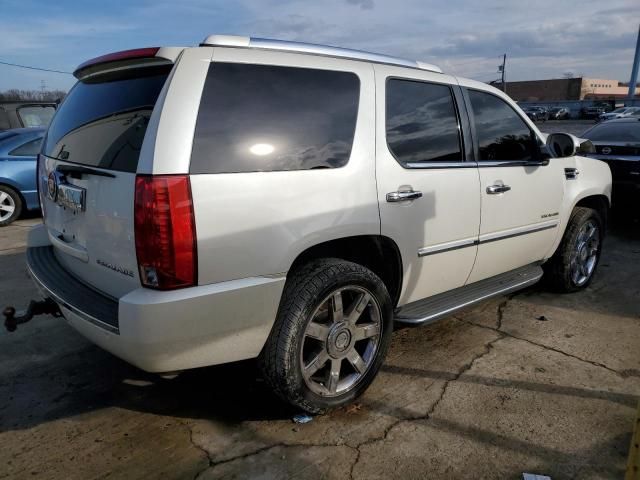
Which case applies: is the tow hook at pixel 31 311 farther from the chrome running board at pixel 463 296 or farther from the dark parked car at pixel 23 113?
the dark parked car at pixel 23 113

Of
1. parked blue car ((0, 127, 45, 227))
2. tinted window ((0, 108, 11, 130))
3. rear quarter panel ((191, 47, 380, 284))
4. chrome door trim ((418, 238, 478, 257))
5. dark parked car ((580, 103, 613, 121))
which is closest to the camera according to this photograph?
rear quarter panel ((191, 47, 380, 284))

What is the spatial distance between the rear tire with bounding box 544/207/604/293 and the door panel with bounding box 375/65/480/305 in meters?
1.50

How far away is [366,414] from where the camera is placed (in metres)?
2.87

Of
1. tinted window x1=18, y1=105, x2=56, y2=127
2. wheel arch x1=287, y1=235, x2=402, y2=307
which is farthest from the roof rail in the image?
tinted window x1=18, y1=105, x2=56, y2=127

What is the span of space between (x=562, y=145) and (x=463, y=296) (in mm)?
1625

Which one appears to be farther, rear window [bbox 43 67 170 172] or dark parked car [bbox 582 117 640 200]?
dark parked car [bbox 582 117 640 200]

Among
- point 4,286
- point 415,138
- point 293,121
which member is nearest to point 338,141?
point 293,121

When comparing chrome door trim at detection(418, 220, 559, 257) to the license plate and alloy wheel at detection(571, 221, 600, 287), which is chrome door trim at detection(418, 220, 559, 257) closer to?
alloy wheel at detection(571, 221, 600, 287)

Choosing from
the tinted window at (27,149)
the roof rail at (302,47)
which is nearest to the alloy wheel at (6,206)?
the tinted window at (27,149)

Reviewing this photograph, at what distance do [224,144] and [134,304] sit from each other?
2.62 feet

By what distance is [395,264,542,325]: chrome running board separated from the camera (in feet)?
10.4

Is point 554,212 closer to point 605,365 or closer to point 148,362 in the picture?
point 605,365

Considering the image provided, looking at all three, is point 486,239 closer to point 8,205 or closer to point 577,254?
point 577,254

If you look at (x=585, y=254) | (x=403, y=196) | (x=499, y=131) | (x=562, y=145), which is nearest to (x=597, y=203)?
(x=585, y=254)
